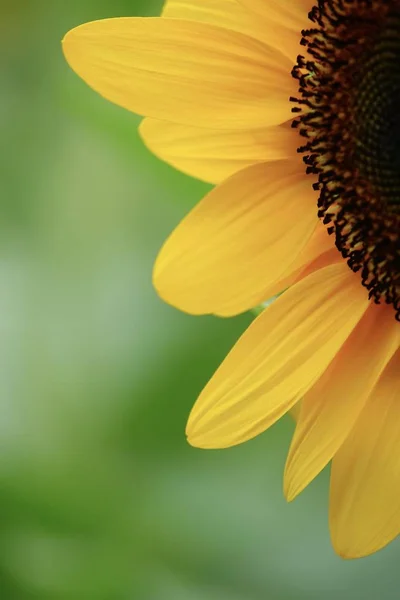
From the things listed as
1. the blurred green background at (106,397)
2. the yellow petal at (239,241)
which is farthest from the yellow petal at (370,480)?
the blurred green background at (106,397)

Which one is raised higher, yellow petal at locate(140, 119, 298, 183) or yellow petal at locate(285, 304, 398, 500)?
yellow petal at locate(140, 119, 298, 183)

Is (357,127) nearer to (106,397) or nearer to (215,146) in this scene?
(215,146)

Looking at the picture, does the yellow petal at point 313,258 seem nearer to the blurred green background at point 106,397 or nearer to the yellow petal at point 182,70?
the yellow petal at point 182,70

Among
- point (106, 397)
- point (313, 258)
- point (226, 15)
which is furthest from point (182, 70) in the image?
point (106, 397)

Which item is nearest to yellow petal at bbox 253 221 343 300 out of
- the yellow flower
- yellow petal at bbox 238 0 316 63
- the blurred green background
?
the yellow flower

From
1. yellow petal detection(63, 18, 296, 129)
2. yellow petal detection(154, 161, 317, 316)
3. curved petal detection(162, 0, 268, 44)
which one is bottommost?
yellow petal detection(154, 161, 317, 316)

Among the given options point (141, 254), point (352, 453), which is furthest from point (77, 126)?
point (352, 453)

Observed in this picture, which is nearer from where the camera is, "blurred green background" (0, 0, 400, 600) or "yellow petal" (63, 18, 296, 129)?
"yellow petal" (63, 18, 296, 129)

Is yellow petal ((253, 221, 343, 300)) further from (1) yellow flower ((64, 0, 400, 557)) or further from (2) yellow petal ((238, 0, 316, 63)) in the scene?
(2) yellow petal ((238, 0, 316, 63))
